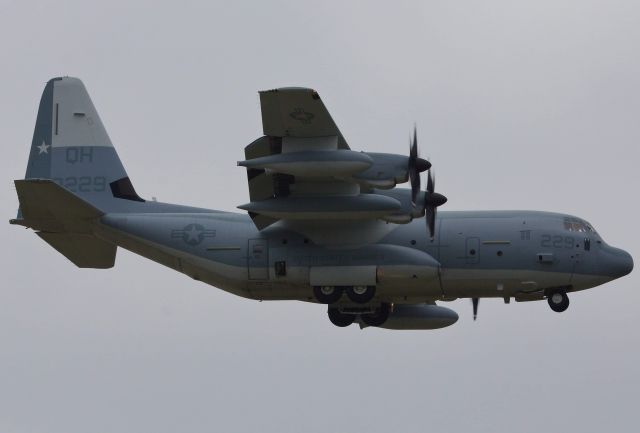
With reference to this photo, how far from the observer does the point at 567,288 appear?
3828cm

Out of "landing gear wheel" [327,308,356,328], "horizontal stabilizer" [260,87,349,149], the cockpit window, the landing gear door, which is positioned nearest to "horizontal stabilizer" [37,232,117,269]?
the landing gear door

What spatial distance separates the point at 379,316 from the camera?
134 feet

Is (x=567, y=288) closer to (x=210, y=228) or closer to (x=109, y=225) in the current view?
(x=210, y=228)

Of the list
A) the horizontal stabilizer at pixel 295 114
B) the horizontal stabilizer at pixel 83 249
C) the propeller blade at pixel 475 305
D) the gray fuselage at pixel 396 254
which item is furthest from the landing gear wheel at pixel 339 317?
the horizontal stabilizer at pixel 295 114

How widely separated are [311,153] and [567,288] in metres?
8.14

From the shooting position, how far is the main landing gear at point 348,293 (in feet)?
125

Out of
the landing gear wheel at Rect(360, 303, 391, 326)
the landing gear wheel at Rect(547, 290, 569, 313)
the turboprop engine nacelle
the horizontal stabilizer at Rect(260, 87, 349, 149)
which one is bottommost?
the turboprop engine nacelle

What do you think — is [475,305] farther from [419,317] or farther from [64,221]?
[64,221]

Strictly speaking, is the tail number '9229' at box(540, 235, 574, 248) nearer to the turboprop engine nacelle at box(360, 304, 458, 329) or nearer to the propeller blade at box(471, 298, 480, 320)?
the propeller blade at box(471, 298, 480, 320)

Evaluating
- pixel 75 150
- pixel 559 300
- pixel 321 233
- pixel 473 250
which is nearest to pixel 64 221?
pixel 75 150

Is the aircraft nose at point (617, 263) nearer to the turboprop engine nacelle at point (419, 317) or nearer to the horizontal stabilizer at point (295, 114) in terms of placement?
the turboprop engine nacelle at point (419, 317)

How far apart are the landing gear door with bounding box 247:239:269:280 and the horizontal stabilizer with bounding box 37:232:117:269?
4631mm

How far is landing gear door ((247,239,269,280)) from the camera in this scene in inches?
1523

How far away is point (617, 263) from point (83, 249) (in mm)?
14577
